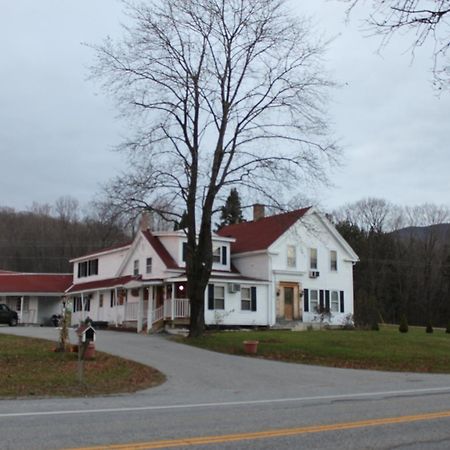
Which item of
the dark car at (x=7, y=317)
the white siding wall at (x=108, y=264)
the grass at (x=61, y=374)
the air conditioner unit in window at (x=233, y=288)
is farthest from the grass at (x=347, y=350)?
the dark car at (x=7, y=317)

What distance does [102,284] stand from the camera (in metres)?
42.8

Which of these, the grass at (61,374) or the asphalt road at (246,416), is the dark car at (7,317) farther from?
the asphalt road at (246,416)

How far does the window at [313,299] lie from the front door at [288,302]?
1.38 metres

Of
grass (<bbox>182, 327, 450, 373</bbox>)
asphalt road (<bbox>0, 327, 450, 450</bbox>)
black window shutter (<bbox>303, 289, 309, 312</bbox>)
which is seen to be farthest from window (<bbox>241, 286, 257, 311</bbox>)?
asphalt road (<bbox>0, 327, 450, 450</bbox>)

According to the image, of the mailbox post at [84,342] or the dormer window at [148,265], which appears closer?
the mailbox post at [84,342]

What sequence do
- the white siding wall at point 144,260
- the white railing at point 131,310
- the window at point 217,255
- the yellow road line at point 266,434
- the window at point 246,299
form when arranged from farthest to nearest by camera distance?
the window at point 217,255
the white railing at point 131,310
the window at point 246,299
the white siding wall at point 144,260
the yellow road line at point 266,434

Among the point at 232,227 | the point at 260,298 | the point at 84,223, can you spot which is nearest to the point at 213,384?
the point at 260,298

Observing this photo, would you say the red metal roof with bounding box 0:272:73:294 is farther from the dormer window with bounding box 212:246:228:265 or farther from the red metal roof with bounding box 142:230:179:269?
the dormer window with bounding box 212:246:228:265

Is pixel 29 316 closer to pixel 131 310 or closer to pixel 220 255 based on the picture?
pixel 131 310

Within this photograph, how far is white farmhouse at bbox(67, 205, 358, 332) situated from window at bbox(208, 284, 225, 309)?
0.06 meters

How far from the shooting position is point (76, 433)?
8062mm

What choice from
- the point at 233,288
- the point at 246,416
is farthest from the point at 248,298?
the point at 246,416

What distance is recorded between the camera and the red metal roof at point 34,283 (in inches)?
1923

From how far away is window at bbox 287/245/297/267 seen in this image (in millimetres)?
40281
